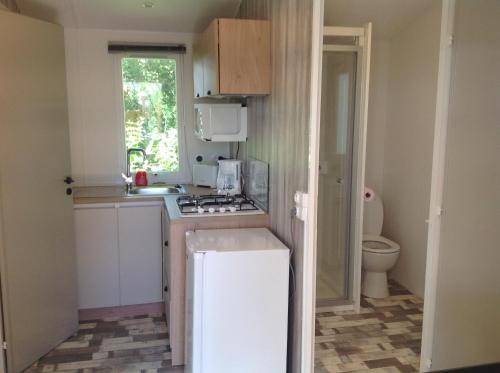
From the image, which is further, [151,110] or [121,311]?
[151,110]

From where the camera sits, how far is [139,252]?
3.33 metres

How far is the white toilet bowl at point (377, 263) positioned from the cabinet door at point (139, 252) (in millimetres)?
1642

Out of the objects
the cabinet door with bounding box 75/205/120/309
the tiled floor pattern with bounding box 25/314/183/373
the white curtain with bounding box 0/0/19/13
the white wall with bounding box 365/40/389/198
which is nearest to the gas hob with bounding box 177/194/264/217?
the cabinet door with bounding box 75/205/120/309

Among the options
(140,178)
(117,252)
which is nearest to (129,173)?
(140,178)

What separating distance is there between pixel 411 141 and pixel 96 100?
105 inches

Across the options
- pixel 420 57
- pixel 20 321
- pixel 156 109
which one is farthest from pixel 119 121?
pixel 420 57

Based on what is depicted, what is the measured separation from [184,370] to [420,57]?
2.87 metres

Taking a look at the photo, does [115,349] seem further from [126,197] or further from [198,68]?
[198,68]

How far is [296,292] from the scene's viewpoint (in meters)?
2.30

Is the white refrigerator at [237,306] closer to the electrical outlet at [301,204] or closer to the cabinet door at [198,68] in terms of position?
the electrical outlet at [301,204]

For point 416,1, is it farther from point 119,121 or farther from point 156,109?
point 119,121

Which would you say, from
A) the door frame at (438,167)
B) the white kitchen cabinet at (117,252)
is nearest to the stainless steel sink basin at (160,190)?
the white kitchen cabinet at (117,252)

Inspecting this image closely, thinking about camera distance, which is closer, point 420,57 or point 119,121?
point 420,57

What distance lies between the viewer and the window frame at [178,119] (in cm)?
378
